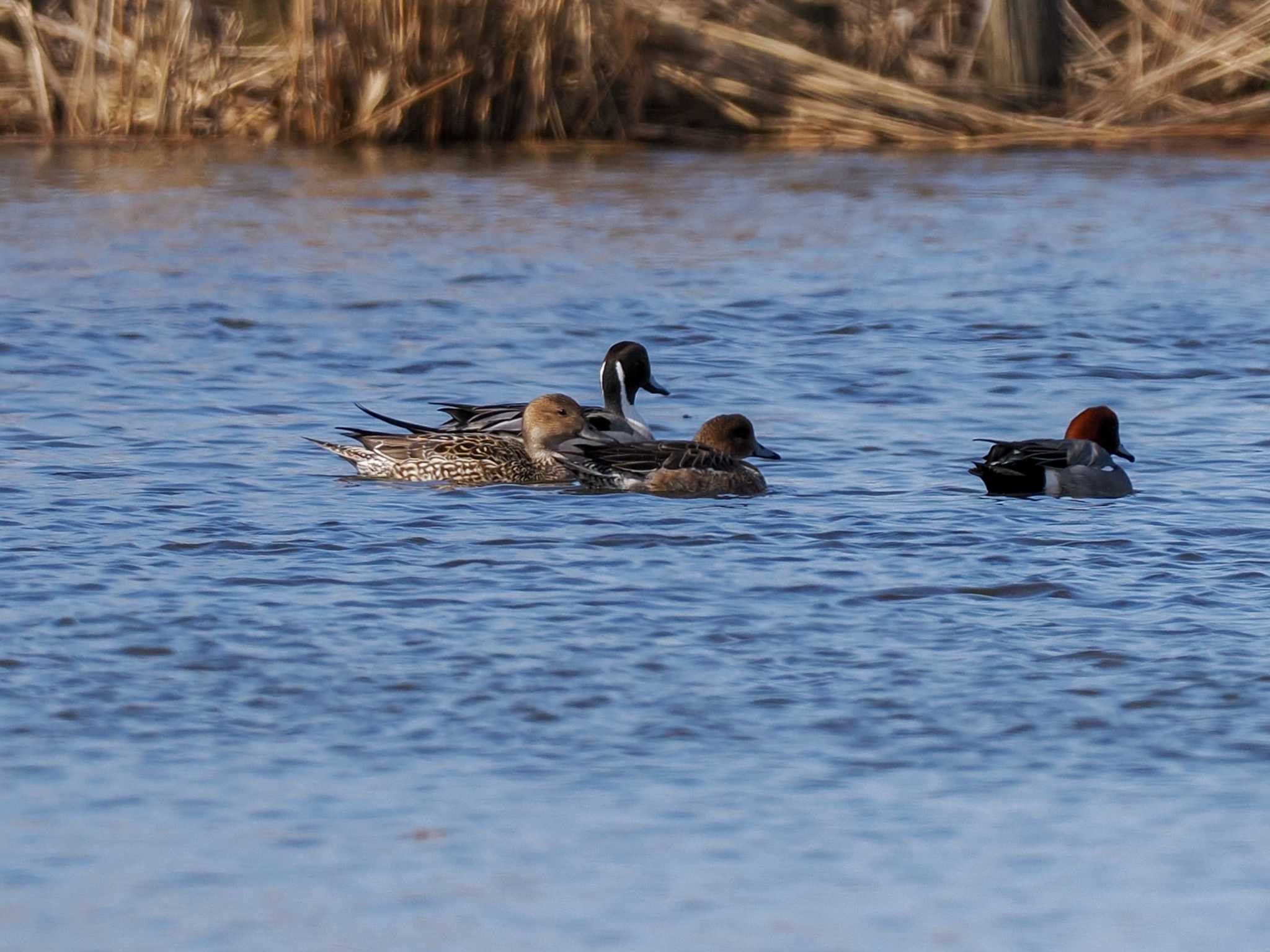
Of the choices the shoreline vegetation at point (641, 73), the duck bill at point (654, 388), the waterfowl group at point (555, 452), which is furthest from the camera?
the shoreline vegetation at point (641, 73)

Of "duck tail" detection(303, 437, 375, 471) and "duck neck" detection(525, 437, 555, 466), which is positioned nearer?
"duck tail" detection(303, 437, 375, 471)

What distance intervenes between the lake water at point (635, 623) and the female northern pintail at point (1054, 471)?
0.06m

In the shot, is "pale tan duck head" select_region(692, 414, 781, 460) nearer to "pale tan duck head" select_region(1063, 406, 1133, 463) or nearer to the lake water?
the lake water

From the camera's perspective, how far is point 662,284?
12.6 metres

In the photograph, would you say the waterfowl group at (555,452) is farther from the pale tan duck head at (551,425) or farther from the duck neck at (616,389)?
the duck neck at (616,389)

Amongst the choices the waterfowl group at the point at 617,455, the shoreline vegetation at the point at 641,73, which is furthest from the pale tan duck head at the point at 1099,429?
the shoreline vegetation at the point at 641,73

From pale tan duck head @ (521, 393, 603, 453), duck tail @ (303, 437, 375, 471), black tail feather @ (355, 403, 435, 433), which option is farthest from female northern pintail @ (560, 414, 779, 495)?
duck tail @ (303, 437, 375, 471)

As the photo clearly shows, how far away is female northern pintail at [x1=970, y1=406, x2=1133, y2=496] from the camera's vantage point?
7.86 metres

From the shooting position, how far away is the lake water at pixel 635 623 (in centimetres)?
411

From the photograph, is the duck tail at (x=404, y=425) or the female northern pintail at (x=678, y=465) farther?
the duck tail at (x=404, y=425)

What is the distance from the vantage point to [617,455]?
8.21 meters

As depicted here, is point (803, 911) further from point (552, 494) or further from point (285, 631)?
point (552, 494)

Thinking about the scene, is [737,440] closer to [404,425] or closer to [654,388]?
[654,388]

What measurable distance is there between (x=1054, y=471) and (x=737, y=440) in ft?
3.76
